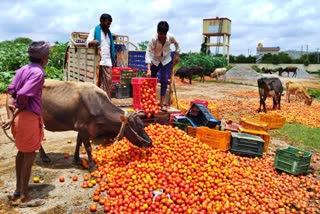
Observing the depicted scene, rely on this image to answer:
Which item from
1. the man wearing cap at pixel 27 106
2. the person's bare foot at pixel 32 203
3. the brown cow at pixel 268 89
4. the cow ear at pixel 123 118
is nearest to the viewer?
the man wearing cap at pixel 27 106

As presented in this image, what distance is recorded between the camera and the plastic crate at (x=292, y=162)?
6137 millimetres

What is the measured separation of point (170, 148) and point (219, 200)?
1.63 m

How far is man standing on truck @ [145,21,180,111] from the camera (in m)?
7.30

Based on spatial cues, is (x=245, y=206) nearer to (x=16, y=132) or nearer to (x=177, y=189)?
(x=177, y=189)

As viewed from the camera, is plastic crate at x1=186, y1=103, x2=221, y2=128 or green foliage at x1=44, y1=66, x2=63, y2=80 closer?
plastic crate at x1=186, y1=103, x2=221, y2=128

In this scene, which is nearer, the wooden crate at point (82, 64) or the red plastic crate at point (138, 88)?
the red plastic crate at point (138, 88)

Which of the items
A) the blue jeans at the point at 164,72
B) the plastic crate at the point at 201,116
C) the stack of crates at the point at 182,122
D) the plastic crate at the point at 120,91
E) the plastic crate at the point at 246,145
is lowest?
the plastic crate at the point at 246,145

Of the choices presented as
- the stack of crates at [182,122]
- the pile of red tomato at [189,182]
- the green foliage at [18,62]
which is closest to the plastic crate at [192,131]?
the stack of crates at [182,122]

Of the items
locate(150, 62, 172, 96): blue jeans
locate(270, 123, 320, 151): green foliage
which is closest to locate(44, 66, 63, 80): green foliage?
locate(150, 62, 172, 96): blue jeans

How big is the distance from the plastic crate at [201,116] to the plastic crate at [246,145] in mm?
650

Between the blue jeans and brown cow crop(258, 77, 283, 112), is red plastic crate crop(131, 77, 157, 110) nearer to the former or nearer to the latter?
the blue jeans

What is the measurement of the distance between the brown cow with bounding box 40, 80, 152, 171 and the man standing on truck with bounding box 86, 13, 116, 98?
1.90 metres

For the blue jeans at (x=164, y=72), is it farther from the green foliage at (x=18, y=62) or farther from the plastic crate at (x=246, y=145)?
the green foliage at (x=18, y=62)

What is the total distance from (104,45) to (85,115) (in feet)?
8.58
